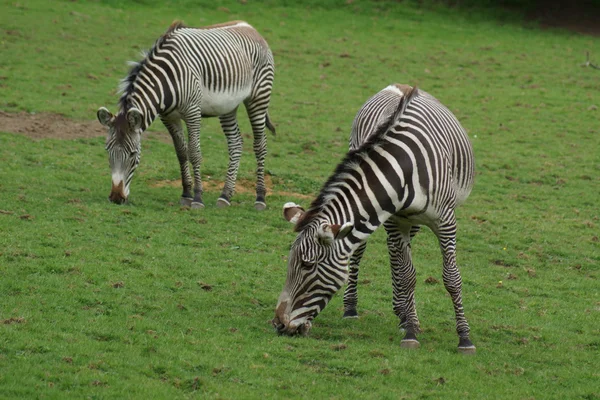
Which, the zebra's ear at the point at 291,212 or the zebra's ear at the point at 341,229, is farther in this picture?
the zebra's ear at the point at 291,212

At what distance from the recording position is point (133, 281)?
9.91 metres

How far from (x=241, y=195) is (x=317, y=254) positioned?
777 centimetres

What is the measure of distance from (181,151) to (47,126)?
5.35m

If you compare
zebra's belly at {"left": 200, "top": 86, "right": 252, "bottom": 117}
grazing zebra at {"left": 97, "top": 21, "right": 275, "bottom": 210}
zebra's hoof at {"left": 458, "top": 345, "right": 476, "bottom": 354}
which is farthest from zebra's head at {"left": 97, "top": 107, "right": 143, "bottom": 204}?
zebra's hoof at {"left": 458, "top": 345, "right": 476, "bottom": 354}

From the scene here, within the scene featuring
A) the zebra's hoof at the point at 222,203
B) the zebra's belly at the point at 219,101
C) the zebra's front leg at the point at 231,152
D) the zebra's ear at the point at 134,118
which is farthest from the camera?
the zebra's front leg at the point at 231,152

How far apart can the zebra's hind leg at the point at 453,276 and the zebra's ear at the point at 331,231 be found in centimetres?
124

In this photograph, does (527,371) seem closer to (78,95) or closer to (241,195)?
(241,195)

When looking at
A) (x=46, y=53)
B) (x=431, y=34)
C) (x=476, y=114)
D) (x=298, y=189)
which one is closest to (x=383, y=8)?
(x=431, y=34)

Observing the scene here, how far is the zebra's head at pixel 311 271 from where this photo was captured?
776cm

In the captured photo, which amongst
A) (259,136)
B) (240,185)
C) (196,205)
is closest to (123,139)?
(196,205)

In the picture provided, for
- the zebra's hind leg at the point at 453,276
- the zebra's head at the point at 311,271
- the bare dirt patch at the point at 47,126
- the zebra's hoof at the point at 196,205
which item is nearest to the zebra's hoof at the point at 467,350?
the zebra's hind leg at the point at 453,276

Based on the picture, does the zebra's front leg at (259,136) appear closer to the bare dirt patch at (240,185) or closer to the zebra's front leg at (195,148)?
the bare dirt patch at (240,185)

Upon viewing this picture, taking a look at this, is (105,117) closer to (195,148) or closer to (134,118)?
(134,118)

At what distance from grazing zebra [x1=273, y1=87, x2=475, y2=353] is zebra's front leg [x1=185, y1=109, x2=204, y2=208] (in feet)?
19.1
